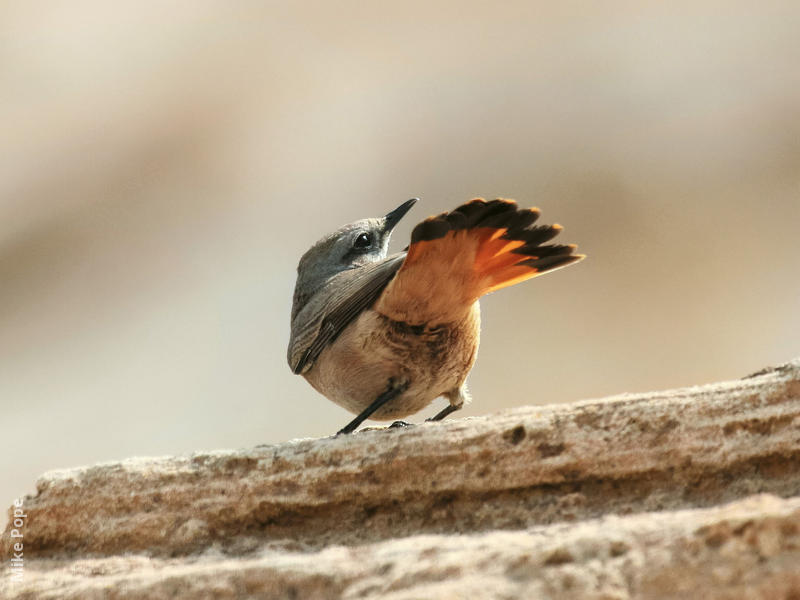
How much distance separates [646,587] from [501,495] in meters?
0.80

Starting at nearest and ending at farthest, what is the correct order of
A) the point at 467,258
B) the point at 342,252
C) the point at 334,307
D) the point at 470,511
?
the point at 470,511 → the point at 467,258 → the point at 334,307 → the point at 342,252

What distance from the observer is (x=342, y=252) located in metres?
5.18

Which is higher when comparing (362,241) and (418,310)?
(362,241)

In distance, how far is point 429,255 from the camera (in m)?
3.79

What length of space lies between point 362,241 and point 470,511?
2.46m

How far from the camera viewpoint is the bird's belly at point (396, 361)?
4227 millimetres

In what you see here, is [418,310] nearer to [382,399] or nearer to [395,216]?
[382,399]

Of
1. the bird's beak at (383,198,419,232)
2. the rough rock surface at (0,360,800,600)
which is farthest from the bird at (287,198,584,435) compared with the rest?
the rough rock surface at (0,360,800,600)

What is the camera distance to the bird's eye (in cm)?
520

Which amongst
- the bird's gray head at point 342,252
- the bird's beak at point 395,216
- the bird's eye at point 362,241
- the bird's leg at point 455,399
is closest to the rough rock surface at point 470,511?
the bird's leg at point 455,399

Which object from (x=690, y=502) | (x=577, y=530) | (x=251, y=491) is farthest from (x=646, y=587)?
(x=251, y=491)

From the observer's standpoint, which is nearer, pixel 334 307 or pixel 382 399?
pixel 382 399

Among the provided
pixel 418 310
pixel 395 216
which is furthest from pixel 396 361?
pixel 395 216

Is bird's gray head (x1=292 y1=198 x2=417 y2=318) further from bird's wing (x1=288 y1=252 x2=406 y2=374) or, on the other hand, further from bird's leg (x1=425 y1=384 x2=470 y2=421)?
bird's leg (x1=425 y1=384 x2=470 y2=421)
